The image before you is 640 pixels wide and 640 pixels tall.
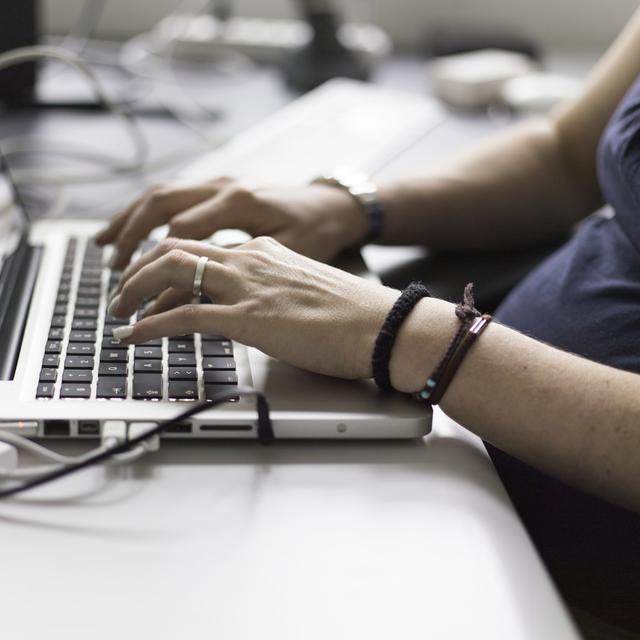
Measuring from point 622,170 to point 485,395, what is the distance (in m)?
0.32

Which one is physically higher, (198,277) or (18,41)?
(198,277)

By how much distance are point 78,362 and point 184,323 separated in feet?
0.26

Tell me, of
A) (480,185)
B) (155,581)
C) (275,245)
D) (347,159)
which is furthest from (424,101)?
(155,581)

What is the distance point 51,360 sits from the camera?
0.67 meters

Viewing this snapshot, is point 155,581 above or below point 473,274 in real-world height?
above

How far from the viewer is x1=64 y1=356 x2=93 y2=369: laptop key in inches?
26.0

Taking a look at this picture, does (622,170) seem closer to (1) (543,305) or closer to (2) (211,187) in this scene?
(1) (543,305)

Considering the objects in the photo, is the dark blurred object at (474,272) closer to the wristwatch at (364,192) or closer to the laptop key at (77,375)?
the wristwatch at (364,192)

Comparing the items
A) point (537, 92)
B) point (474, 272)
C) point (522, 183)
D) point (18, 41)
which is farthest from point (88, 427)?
point (537, 92)

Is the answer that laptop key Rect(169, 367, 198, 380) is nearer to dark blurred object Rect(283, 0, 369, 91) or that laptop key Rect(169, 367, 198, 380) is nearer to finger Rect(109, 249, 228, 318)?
finger Rect(109, 249, 228, 318)

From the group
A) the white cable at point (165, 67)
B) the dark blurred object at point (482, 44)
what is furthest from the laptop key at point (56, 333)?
the dark blurred object at point (482, 44)

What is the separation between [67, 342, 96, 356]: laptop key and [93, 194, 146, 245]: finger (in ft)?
0.68

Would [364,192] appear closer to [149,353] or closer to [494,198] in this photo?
[494,198]

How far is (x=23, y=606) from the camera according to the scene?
0.48m
